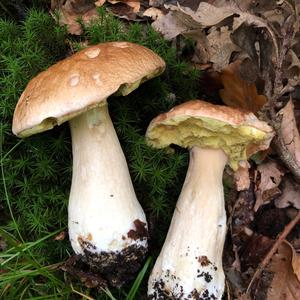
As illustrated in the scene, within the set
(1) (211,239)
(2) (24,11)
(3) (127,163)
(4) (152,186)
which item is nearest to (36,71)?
(2) (24,11)

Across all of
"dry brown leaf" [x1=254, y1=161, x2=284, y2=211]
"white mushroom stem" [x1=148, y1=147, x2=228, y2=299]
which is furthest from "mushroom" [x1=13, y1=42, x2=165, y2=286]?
"dry brown leaf" [x1=254, y1=161, x2=284, y2=211]

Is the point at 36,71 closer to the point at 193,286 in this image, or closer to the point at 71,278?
the point at 71,278

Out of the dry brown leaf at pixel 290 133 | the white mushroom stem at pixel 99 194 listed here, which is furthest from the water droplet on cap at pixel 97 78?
the dry brown leaf at pixel 290 133

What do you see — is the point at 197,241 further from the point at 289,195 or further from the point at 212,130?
the point at 289,195

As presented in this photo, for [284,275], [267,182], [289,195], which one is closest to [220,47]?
[267,182]

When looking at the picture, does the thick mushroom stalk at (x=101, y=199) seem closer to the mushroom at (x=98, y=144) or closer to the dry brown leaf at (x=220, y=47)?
the mushroom at (x=98, y=144)

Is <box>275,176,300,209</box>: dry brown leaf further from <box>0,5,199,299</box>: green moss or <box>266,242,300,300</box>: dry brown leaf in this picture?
<box>0,5,199,299</box>: green moss
